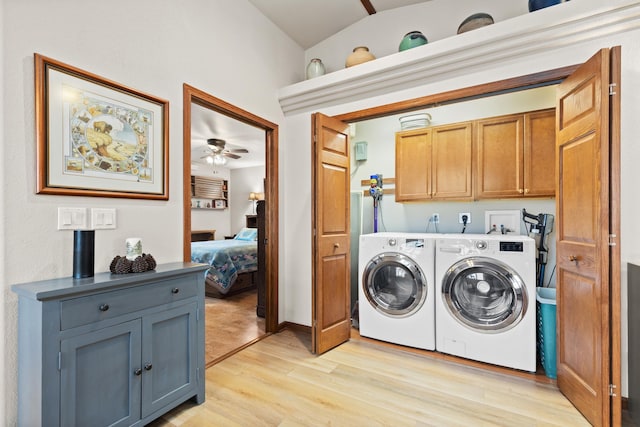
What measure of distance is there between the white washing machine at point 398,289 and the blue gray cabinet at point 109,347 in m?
1.56

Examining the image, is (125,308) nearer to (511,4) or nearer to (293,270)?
(293,270)

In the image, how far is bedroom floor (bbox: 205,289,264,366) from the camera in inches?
104

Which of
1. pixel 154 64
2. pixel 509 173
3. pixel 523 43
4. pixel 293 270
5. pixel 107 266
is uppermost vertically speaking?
pixel 523 43

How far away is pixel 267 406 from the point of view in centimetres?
184

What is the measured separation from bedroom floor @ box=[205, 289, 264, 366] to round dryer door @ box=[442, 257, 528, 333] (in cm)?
183

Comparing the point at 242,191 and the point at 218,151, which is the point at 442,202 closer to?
the point at 218,151

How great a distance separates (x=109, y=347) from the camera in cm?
142

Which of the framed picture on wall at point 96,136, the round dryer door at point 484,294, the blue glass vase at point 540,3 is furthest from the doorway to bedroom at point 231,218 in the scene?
the blue glass vase at point 540,3

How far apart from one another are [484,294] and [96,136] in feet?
9.28

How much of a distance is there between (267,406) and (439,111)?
3204mm

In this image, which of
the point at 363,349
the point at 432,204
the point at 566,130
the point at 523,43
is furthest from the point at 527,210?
the point at 363,349

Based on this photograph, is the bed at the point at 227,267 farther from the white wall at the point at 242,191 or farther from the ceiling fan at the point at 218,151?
the white wall at the point at 242,191

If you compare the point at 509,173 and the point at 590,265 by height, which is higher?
the point at 509,173

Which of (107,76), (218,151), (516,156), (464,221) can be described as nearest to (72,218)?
(107,76)
